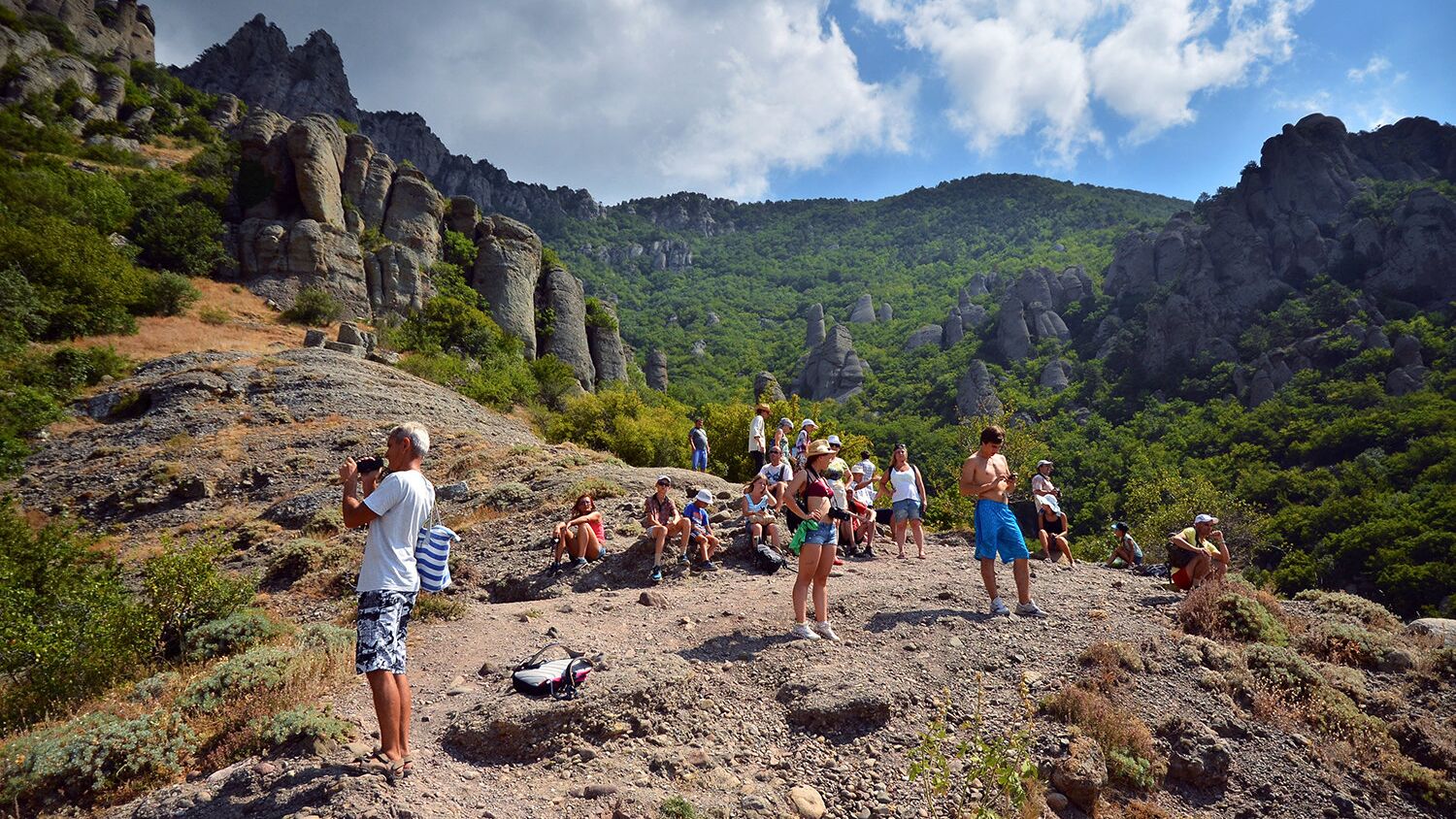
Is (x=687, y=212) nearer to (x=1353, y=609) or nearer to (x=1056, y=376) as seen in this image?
(x=1056, y=376)

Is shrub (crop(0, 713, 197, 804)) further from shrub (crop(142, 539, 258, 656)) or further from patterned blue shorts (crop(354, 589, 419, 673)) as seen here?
shrub (crop(142, 539, 258, 656))

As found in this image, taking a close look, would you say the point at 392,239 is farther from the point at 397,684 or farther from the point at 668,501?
the point at 397,684

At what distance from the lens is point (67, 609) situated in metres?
5.70

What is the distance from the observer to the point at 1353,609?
7887mm

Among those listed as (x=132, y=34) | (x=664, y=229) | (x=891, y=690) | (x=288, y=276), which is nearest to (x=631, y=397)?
(x=288, y=276)

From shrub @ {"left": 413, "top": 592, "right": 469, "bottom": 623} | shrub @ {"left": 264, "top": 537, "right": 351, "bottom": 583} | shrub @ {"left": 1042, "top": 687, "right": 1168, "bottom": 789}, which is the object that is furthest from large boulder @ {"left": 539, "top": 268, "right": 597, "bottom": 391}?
shrub @ {"left": 1042, "top": 687, "right": 1168, "bottom": 789}

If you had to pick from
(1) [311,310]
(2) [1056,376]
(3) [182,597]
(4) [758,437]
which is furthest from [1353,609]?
(2) [1056,376]

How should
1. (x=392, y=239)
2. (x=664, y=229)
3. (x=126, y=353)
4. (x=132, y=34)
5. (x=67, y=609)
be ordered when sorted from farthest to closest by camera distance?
(x=664, y=229) < (x=132, y=34) < (x=392, y=239) < (x=126, y=353) < (x=67, y=609)

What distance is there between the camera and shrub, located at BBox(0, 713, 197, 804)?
11.3ft

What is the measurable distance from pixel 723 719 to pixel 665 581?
3864mm

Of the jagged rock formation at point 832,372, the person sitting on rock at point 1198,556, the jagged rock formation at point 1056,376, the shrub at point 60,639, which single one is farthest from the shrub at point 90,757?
the jagged rock formation at point 1056,376

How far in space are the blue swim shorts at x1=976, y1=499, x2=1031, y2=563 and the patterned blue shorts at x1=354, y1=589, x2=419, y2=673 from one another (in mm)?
5438

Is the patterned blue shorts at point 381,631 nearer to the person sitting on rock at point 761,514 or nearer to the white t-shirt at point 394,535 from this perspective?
the white t-shirt at point 394,535

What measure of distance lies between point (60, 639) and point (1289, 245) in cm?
8581
